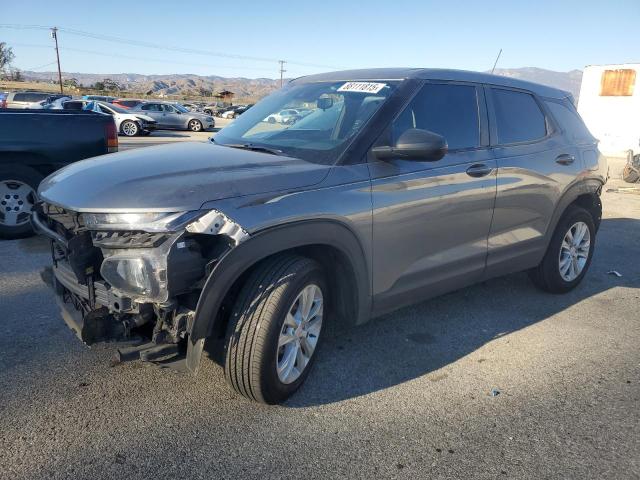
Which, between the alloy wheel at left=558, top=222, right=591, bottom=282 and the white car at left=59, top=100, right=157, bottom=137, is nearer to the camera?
the alloy wheel at left=558, top=222, right=591, bottom=282

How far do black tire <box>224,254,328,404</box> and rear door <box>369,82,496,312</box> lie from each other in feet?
2.14

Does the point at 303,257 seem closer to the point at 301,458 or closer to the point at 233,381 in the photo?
the point at 233,381

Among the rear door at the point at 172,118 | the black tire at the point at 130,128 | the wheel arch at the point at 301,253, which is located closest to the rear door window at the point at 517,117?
the wheel arch at the point at 301,253

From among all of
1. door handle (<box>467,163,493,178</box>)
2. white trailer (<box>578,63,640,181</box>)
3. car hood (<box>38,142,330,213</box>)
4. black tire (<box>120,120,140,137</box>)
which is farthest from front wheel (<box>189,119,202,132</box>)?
door handle (<box>467,163,493,178</box>)

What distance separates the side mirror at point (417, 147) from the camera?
3172 millimetres

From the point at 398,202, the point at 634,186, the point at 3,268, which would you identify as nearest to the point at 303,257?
the point at 398,202

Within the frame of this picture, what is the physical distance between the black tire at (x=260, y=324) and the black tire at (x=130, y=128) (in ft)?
77.2

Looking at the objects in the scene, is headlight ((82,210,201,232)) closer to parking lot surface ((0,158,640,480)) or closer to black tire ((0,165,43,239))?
parking lot surface ((0,158,640,480))

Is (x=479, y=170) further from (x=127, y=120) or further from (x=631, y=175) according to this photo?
(x=127, y=120)

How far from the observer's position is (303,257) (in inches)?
119

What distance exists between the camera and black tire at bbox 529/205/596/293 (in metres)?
4.89

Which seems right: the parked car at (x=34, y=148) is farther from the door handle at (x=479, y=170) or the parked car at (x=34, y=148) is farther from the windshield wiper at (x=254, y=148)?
the door handle at (x=479, y=170)

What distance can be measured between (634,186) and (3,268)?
13.6m

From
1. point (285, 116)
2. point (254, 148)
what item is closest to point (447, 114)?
point (285, 116)
